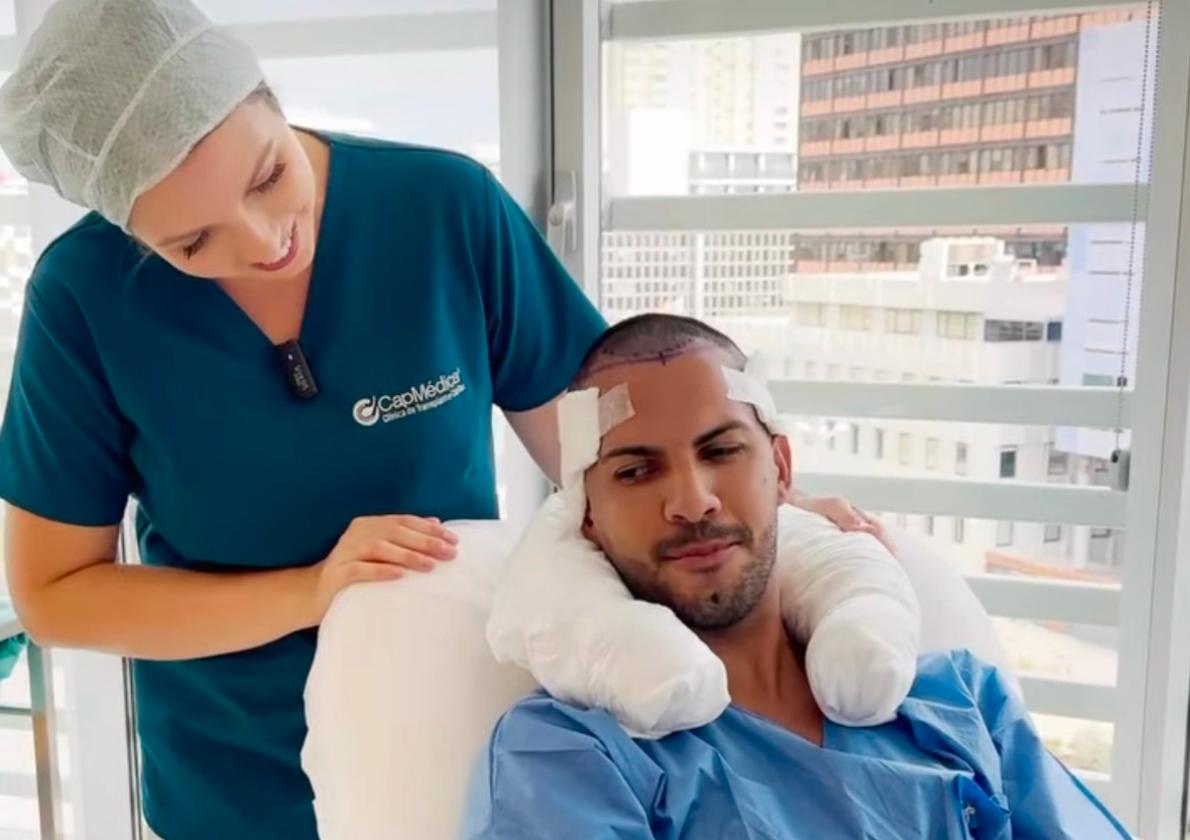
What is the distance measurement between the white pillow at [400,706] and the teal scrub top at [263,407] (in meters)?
0.10

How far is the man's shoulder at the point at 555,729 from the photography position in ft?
3.35

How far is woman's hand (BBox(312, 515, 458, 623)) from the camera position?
3.66 feet

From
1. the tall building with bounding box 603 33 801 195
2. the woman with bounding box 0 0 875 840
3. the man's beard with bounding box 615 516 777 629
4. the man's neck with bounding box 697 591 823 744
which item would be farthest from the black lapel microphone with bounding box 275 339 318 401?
the tall building with bounding box 603 33 801 195

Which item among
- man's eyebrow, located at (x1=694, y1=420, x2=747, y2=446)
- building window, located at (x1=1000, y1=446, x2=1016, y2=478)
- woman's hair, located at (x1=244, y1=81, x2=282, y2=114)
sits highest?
woman's hair, located at (x1=244, y1=81, x2=282, y2=114)

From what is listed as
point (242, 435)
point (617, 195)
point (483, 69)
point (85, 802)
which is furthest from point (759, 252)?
point (85, 802)

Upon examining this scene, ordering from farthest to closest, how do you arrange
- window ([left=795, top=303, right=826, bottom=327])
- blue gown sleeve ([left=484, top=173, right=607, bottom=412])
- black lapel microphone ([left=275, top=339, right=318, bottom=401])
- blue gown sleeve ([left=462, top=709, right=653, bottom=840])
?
window ([left=795, top=303, right=826, bottom=327])
blue gown sleeve ([left=484, top=173, right=607, bottom=412])
black lapel microphone ([left=275, top=339, right=318, bottom=401])
blue gown sleeve ([left=462, top=709, right=653, bottom=840])

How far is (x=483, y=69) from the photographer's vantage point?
6.75ft

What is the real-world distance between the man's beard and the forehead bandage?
12 centimetres

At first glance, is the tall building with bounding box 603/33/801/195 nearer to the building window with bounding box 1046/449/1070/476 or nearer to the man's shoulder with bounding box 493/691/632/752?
the building window with bounding box 1046/449/1070/476

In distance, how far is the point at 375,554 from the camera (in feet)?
3.66

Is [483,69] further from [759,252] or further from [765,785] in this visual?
[765,785]

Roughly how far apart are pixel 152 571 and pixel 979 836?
2.83ft

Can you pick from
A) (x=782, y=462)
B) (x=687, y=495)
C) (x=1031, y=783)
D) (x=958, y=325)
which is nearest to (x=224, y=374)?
(x=687, y=495)

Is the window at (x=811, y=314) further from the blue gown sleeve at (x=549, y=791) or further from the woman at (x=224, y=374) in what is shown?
the blue gown sleeve at (x=549, y=791)
